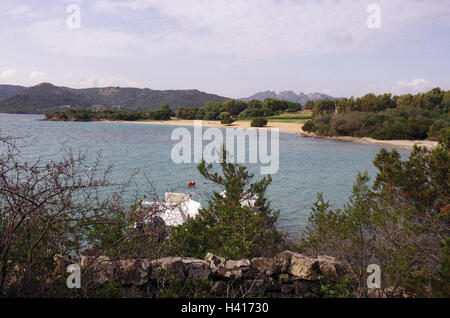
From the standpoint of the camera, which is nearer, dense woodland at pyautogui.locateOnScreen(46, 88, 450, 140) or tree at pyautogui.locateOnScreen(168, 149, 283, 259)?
tree at pyautogui.locateOnScreen(168, 149, 283, 259)

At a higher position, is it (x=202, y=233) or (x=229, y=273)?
(x=229, y=273)

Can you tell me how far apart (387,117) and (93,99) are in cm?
14751

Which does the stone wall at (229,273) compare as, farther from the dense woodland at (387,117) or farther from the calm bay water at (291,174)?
the dense woodland at (387,117)

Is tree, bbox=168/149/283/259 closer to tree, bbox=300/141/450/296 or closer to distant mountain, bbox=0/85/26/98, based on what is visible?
tree, bbox=300/141/450/296

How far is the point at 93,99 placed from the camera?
→ 16362 centimetres

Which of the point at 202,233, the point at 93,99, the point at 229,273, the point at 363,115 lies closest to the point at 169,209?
the point at 229,273

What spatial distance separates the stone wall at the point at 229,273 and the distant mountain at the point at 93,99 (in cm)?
13895

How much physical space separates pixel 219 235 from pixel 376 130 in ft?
167

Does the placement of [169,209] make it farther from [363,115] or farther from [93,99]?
[93,99]

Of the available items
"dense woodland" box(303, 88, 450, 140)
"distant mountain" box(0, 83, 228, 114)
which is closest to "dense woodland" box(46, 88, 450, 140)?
"dense woodland" box(303, 88, 450, 140)

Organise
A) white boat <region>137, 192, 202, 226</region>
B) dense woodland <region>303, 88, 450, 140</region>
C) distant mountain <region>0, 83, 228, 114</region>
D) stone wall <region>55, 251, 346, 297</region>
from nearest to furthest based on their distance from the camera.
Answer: stone wall <region>55, 251, 346, 297</region>, white boat <region>137, 192, 202, 226</region>, dense woodland <region>303, 88, 450, 140</region>, distant mountain <region>0, 83, 228, 114</region>

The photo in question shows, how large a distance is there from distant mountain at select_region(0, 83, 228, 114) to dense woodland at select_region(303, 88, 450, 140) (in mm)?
107797

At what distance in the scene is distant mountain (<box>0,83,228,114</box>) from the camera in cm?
12825
